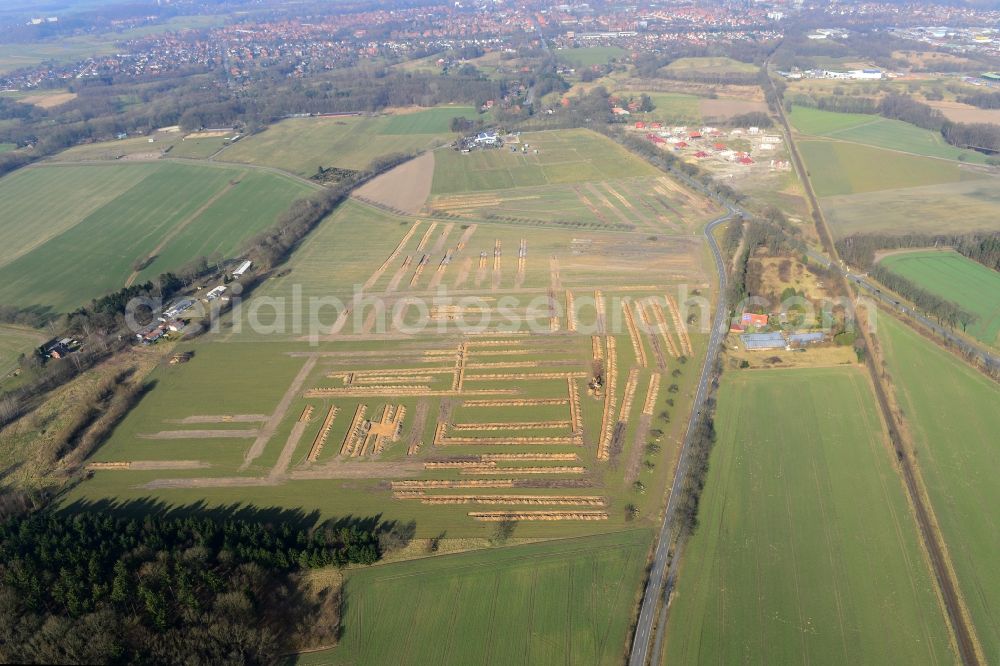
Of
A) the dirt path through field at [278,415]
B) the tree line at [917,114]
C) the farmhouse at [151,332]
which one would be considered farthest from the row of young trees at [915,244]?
the farmhouse at [151,332]

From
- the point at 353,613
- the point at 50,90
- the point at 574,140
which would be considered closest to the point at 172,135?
the point at 50,90

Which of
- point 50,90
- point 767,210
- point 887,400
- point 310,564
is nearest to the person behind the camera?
point 310,564

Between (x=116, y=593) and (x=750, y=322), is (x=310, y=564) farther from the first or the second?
(x=750, y=322)

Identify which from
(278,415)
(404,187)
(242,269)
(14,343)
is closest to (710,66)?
(404,187)

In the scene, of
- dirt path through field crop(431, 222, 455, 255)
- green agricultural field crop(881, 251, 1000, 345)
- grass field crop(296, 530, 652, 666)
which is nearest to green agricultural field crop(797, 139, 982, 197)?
green agricultural field crop(881, 251, 1000, 345)

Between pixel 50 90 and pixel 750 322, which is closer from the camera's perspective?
pixel 750 322

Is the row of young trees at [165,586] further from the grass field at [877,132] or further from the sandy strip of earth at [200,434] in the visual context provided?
the grass field at [877,132]

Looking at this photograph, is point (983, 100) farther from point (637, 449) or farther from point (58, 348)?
point (58, 348)
